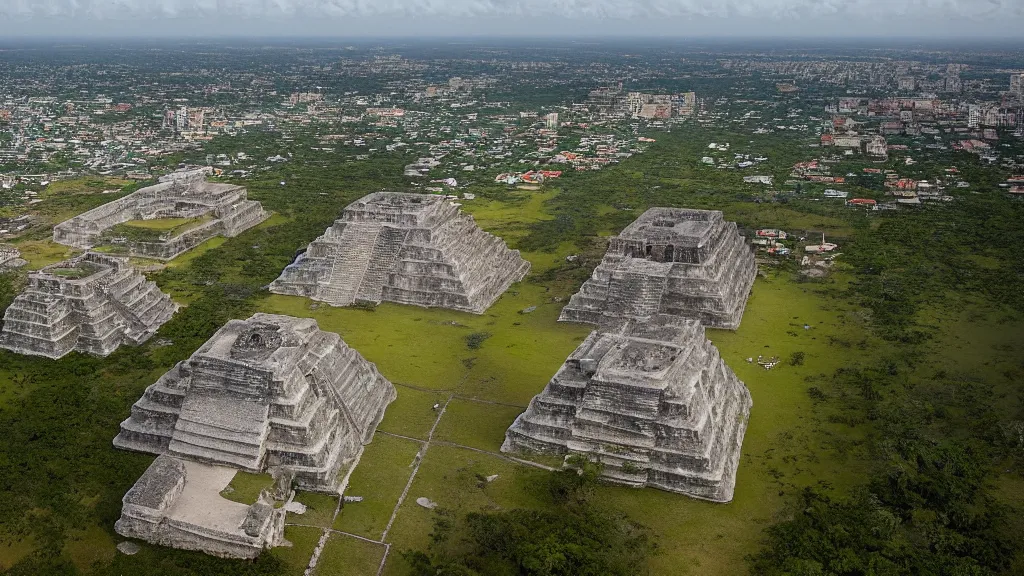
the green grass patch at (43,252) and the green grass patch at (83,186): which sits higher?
the green grass patch at (43,252)

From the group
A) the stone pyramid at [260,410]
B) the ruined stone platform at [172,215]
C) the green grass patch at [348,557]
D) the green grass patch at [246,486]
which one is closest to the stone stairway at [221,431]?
the stone pyramid at [260,410]

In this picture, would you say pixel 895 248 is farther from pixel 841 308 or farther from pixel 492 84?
pixel 492 84

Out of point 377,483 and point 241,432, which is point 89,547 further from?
point 377,483

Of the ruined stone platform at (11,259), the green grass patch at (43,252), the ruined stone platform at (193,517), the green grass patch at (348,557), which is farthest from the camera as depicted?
the green grass patch at (43,252)

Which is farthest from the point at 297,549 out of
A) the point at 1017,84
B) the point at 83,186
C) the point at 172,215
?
the point at 1017,84

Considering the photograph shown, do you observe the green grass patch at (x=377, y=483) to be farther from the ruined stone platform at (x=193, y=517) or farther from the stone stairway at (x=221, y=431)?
the stone stairway at (x=221, y=431)

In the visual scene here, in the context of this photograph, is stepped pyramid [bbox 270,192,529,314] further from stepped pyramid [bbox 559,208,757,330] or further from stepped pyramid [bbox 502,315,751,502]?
stepped pyramid [bbox 502,315,751,502]
